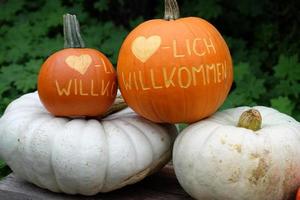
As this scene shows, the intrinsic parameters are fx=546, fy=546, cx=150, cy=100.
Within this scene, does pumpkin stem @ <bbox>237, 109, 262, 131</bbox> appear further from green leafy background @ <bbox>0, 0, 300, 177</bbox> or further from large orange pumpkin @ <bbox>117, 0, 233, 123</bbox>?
green leafy background @ <bbox>0, 0, 300, 177</bbox>

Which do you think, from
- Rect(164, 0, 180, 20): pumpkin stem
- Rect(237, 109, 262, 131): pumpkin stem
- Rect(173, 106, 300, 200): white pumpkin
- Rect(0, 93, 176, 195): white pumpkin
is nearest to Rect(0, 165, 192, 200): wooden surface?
Rect(0, 93, 176, 195): white pumpkin

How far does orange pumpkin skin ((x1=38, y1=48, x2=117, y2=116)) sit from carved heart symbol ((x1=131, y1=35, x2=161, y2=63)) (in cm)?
16

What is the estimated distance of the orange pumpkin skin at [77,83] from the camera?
180cm

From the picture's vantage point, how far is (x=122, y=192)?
1.93m

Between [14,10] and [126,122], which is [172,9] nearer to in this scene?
[126,122]

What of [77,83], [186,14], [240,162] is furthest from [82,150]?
[186,14]

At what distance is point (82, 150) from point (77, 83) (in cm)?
23

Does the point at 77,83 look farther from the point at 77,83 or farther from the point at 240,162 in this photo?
the point at 240,162

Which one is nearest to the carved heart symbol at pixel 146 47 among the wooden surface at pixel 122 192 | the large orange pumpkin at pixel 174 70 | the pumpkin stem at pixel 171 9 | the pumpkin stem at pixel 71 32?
the large orange pumpkin at pixel 174 70

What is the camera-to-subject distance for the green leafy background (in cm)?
308

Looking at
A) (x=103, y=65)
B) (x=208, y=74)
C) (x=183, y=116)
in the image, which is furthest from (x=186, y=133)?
(x=103, y=65)

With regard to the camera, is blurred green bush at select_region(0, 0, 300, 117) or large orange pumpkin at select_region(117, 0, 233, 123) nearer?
large orange pumpkin at select_region(117, 0, 233, 123)

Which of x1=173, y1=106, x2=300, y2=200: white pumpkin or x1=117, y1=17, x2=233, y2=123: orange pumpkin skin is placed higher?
x1=117, y1=17, x2=233, y2=123: orange pumpkin skin

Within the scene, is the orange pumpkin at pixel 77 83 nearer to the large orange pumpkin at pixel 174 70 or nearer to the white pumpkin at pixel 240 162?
the large orange pumpkin at pixel 174 70
